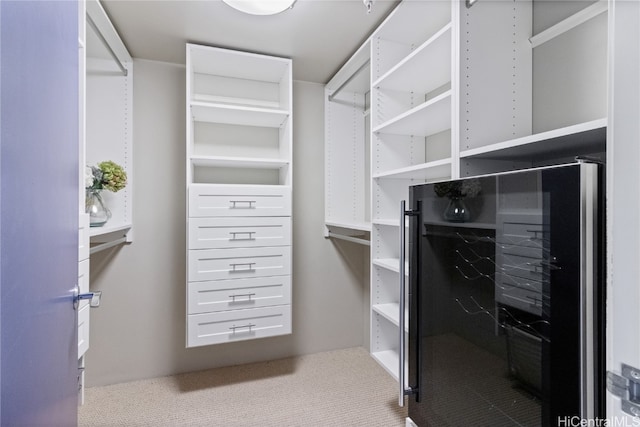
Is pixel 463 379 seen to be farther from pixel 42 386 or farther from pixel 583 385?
pixel 42 386

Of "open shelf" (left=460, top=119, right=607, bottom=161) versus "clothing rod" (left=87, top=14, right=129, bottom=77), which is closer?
"open shelf" (left=460, top=119, right=607, bottom=161)

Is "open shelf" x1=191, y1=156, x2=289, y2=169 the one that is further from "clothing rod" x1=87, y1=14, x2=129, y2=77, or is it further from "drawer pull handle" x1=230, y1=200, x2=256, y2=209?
"clothing rod" x1=87, y1=14, x2=129, y2=77

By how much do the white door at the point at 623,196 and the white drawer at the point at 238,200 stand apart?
5.60ft

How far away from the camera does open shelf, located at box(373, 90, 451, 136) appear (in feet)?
4.25

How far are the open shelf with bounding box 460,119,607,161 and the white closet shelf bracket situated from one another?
479mm

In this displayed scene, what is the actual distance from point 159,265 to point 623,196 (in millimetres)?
2474

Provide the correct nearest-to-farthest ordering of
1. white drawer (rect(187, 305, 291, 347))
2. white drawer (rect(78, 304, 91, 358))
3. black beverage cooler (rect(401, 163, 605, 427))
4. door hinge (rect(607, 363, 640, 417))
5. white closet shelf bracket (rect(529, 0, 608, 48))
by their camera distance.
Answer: door hinge (rect(607, 363, 640, 417)) → black beverage cooler (rect(401, 163, 605, 427)) → white closet shelf bracket (rect(529, 0, 608, 48)) → white drawer (rect(78, 304, 91, 358)) → white drawer (rect(187, 305, 291, 347))

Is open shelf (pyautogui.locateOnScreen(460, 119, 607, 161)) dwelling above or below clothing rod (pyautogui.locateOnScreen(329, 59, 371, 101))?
below

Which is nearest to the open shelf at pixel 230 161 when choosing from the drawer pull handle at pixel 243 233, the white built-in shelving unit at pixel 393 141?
the drawer pull handle at pixel 243 233

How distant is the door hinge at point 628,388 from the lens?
0.47 m

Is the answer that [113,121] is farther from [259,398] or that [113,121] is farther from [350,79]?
[259,398]

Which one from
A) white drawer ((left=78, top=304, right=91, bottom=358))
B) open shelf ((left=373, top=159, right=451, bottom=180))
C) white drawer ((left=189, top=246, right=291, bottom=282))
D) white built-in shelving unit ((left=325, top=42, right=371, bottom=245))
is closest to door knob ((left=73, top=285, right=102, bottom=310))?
white drawer ((left=78, top=304, right=91, bottom=358))

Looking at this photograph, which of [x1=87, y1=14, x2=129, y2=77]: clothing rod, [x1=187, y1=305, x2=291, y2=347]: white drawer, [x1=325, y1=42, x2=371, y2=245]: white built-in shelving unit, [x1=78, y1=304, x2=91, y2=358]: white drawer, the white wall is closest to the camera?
[x1=78, y1=304, x2=91, y2=358]: white drawer

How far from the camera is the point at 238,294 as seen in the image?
6.48 feet
